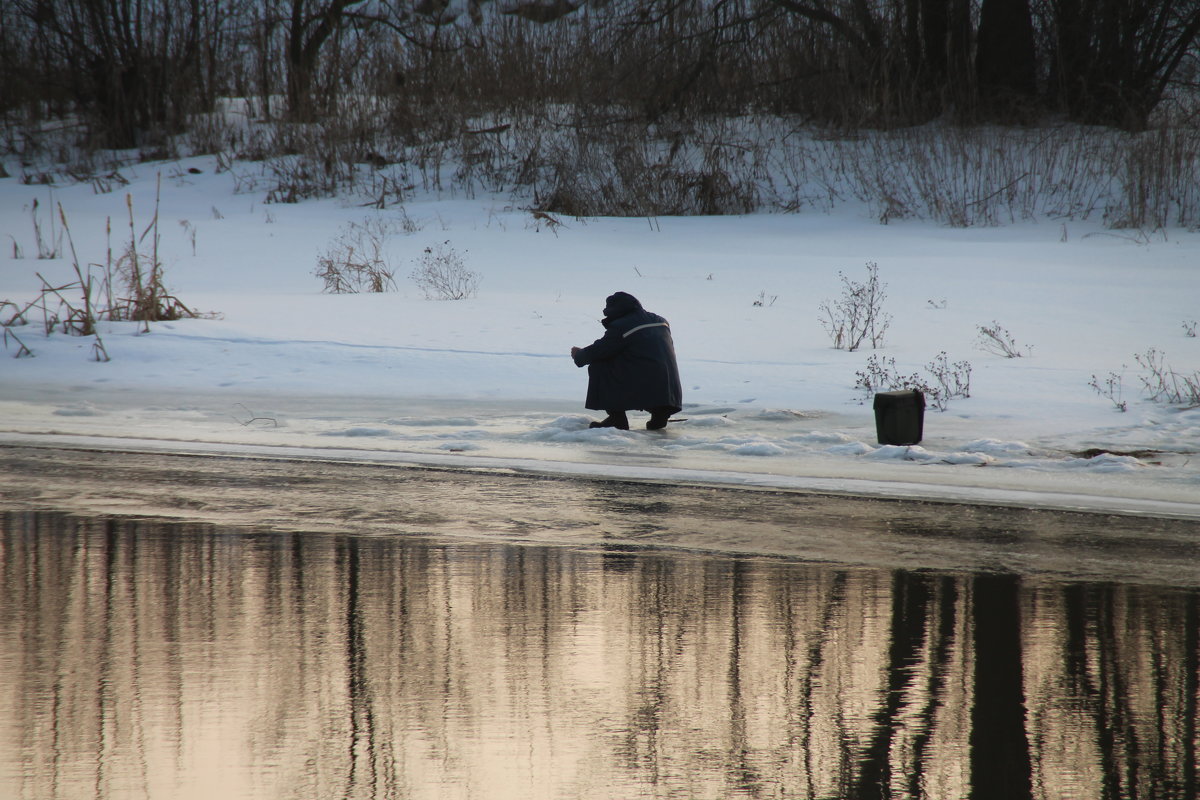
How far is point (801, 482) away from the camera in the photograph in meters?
8.05

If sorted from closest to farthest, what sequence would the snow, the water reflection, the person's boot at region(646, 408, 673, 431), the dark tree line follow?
the water reflection, the snow, the person's boot at region(646, 408, 673, 431), the dark tree line

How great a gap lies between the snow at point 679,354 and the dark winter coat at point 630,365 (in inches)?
12.3

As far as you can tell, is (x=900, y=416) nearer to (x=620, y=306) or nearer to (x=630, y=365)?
(x=630, y=365)

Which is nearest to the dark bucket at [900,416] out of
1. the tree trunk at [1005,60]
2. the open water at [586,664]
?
the open water at [586,664]

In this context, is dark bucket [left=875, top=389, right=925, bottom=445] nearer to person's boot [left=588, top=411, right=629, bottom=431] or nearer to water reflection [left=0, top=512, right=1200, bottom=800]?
person's boot [left=588, top=411, right=629, bottom=431]

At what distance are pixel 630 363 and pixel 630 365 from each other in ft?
0.05

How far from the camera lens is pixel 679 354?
1371 centimetres

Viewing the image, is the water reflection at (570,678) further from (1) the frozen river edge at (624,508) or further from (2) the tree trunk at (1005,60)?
(2) the tree trunk at (1005,60)

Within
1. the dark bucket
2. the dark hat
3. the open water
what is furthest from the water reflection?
the dark hat

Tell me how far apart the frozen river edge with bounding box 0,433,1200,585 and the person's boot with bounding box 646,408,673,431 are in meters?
1.60

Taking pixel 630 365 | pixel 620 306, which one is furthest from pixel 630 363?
pixel 620 306

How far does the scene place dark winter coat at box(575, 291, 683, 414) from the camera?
985 centimetres

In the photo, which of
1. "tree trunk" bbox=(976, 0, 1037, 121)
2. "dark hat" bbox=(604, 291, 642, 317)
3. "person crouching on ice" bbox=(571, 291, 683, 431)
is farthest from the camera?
"tree trunk" bbox=(976, 0, 1037, 121)

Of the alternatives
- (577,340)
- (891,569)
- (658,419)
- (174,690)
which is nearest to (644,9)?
(577,340)
